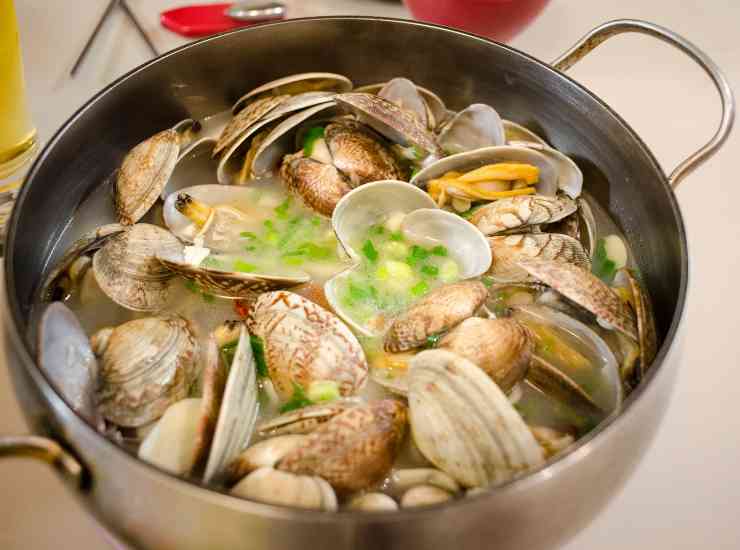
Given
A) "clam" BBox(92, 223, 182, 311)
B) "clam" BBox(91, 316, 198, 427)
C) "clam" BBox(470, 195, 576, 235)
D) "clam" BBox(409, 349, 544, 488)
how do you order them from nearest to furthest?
1. "clam" BBox(409, 349, 544, 488)
2. "clam" BBox(91, 316, 198, 427)
3. "clam" BBox(92, 223, 182, 311)
4. "clam" BBox(470, 195, 576, 235)

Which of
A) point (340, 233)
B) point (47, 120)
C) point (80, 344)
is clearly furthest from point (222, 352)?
point (47, 120)

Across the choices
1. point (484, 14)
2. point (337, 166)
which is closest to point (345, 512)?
point (337, 166)

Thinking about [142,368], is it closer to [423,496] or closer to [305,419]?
[305,419]

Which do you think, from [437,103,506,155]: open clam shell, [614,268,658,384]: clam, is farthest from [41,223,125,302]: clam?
[614,268,658,384]: clam

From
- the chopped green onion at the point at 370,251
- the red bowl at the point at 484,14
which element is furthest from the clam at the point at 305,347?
the red bowl at the point at 484,14

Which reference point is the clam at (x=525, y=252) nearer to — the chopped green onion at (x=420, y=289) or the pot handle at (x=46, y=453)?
the chopped green onion at (x=420, y=289)

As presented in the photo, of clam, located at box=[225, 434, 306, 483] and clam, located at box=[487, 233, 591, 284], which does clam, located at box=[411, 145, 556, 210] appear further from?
clam, located at box=[225, 434, 306, 483]
